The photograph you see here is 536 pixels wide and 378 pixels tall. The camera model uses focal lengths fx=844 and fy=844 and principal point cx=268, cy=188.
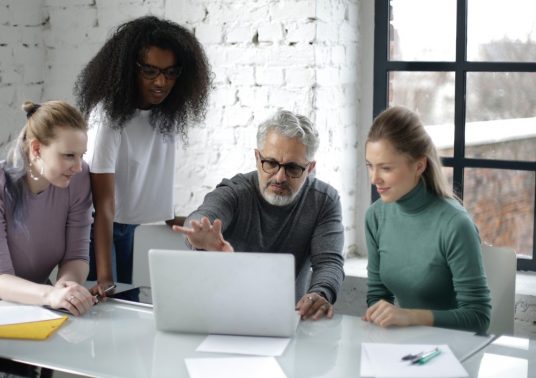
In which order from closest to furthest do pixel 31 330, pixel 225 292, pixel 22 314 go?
pixel 225 292
pixel 31 330
pixel 22 314

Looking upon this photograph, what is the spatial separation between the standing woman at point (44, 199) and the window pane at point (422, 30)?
4.32ft

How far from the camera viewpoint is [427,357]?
1834 mm

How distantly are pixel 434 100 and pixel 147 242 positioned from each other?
119cm

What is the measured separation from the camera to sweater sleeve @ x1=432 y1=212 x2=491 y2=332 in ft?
7.09

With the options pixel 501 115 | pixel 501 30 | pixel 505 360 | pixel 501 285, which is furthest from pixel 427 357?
pixel 501 30

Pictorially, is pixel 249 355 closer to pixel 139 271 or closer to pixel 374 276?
pixel 374 276

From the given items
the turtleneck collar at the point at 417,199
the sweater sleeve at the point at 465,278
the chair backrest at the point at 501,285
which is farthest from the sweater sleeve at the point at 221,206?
the chair backrest at the point at 501,285

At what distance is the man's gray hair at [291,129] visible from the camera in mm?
2447

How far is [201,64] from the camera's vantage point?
2807 mm

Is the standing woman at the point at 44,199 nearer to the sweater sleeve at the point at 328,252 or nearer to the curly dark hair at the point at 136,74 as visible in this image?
the curly dark hair at the point at 136,74

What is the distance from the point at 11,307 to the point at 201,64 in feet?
3.42

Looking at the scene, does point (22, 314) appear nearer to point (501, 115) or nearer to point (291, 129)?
point (291, 129)

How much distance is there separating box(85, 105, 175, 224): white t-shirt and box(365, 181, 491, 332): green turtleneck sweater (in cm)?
78

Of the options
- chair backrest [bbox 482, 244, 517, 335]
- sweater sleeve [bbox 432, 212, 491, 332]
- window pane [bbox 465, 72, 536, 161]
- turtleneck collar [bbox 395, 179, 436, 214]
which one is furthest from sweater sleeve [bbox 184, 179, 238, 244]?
window pane [bbox 465, 72, 536, 161]
